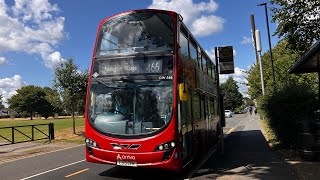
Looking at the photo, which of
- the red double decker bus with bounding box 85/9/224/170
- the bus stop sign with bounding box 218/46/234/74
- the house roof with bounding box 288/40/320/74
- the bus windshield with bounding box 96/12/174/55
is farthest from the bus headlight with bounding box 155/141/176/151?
the bus stop sign with bounding box 218/46/234/74

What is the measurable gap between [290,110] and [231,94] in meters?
106

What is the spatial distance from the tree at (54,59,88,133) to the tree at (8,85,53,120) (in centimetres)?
9184

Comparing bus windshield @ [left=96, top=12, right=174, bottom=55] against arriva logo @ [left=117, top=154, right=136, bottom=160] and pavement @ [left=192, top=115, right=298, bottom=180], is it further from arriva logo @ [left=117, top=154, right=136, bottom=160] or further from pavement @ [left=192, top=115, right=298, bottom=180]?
pavement @ [left=192, top=115, right=298, bottom=180]

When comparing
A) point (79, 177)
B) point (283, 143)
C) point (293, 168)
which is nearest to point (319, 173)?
point (293, 168)

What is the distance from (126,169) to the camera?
35.8 ft

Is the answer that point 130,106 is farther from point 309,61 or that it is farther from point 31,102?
point 31,102

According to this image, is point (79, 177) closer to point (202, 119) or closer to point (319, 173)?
point (202, 119)

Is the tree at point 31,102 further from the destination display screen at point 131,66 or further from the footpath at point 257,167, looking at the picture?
the destination display screen at point 131,66

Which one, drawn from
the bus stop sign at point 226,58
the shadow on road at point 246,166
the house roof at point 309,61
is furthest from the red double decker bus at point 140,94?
the bus stop sign at point 226,58

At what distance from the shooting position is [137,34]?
991cm

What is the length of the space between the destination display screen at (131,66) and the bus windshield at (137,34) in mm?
274

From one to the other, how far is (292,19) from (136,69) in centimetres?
1913

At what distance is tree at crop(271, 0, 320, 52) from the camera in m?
24.9

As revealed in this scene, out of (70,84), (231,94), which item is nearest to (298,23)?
(70,84)
